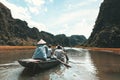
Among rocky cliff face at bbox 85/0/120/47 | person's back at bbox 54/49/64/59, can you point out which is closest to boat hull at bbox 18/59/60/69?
person's back at bbox 54/49/64/59

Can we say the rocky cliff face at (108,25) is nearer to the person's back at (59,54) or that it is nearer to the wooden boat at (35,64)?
the person's back at (59,54)

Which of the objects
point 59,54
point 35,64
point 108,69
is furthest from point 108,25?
point 35,64

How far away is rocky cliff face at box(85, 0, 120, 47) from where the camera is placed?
432ft

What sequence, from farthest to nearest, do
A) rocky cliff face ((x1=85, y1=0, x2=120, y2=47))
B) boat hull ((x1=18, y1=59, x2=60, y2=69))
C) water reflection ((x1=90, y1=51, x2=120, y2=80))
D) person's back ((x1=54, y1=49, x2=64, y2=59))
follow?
rocky cliff face ((x1=85, y1=0, x2=120, y2=47))
person's back ((x1=54, y1=49, x2=64, y2=59))
water reflection ((x1=90, y1=51, x2=120, y2=80))
boat hull ((x1=18, y1=59, x2=60, y2=69))

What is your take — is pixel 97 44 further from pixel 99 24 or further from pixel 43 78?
pixel 43 78

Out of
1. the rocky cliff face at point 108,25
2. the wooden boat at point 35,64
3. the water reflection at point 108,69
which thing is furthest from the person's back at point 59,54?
the rocky cliff face at point 108,25

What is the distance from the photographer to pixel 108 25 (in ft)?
482

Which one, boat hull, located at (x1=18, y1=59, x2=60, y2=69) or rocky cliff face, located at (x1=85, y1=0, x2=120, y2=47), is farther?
rocky cliff face, located at (x1=85, y1=0, x2=120, y2=47)

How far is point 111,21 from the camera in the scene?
14888 cm

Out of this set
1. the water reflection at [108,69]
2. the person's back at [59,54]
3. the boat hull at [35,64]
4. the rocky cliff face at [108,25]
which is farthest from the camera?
the rocky cliff face at [108,25]

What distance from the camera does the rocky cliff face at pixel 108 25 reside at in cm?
13161

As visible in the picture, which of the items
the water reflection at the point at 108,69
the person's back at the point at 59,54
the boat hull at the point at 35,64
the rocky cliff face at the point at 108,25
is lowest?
the water reflection at the point at 108,69

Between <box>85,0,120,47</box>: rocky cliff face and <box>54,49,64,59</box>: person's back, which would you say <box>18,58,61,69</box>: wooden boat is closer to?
<box>54,49,64,59</box>: person's back

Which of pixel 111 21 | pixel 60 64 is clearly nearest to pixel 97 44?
pixel 111 21
